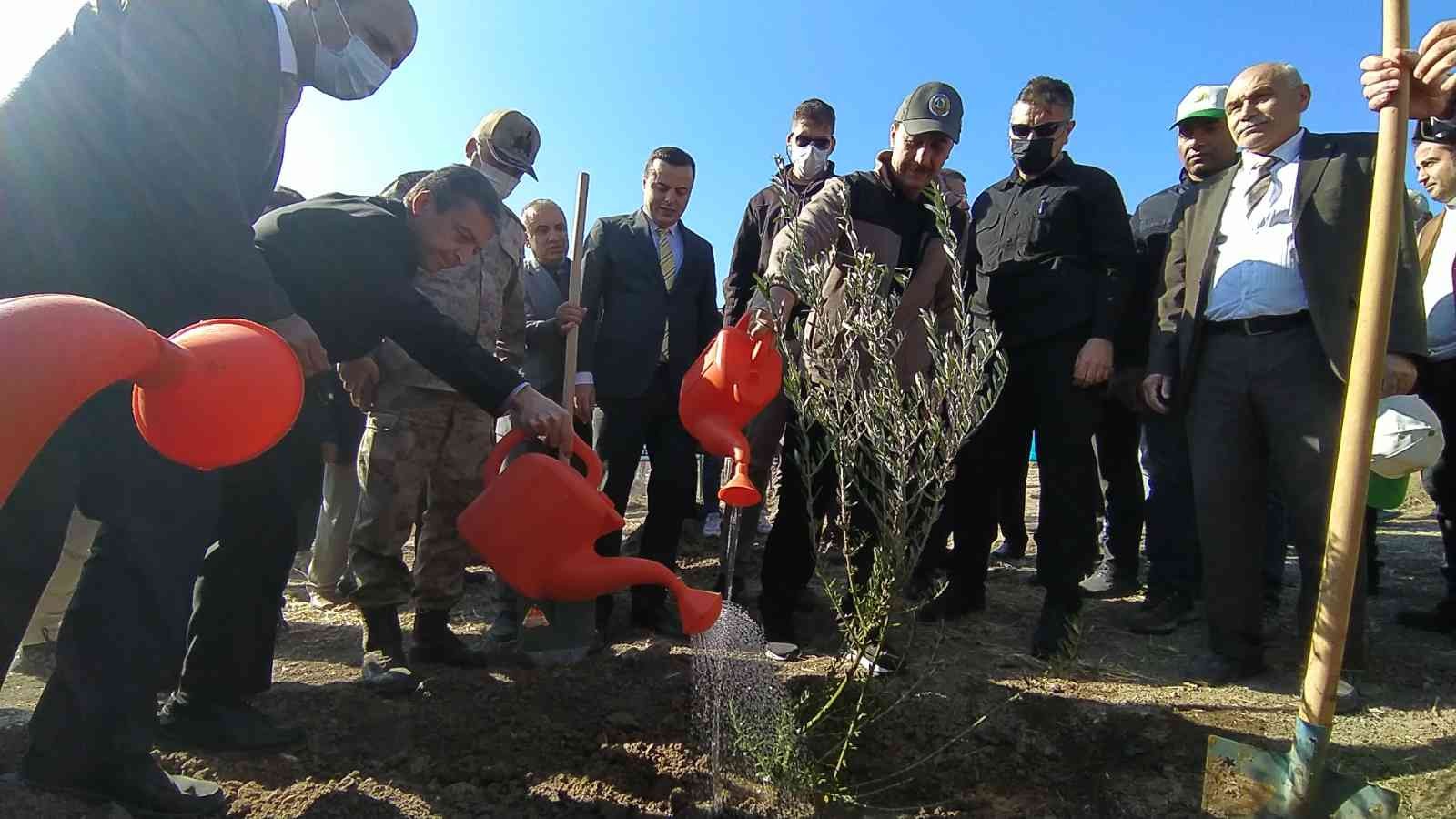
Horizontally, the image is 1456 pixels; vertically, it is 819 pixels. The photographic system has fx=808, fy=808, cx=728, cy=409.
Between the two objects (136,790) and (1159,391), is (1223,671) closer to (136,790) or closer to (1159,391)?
(1159,391)

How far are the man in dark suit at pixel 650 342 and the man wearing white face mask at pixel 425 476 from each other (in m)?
0.54

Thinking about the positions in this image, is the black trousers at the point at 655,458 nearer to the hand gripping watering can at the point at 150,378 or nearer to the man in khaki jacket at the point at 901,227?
the man in khaki jacket at the point at 901,227

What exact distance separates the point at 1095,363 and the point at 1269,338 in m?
0.56

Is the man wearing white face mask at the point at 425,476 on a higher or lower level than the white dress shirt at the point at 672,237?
lower

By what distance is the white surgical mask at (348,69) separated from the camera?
238 centimetres

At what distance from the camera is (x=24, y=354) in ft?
3.01

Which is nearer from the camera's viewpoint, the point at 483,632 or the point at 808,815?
the point at 808,815

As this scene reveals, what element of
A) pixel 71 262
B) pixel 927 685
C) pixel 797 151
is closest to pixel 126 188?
pixel 71 262

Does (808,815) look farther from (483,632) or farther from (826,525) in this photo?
(826,525)

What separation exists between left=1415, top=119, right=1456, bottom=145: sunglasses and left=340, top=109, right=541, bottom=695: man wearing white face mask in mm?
3870

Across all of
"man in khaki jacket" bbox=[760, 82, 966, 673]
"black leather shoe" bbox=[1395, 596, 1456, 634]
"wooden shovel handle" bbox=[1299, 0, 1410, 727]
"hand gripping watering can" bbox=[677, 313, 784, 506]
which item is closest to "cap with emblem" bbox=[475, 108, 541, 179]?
"man in khaki jacket" bbox=[760, 82, 966, 673]

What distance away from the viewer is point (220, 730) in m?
2.26

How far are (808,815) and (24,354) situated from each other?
6.13ft

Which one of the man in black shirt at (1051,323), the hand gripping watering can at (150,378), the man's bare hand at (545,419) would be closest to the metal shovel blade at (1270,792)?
the man in black shirt at (1051,323)
